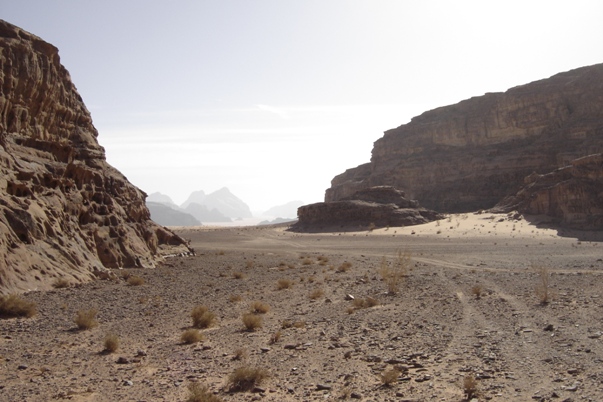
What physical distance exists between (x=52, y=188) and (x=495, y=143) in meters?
83.5

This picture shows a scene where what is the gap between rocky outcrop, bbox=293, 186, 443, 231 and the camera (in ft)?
206

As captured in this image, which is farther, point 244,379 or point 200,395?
point 244,379

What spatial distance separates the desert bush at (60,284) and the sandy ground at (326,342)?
2.13 feet

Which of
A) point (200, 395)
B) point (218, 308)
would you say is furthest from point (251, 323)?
point (200, 395)

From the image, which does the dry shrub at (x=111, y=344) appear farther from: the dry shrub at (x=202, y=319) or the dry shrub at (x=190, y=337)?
the dry shrub at (x=202, y=319)

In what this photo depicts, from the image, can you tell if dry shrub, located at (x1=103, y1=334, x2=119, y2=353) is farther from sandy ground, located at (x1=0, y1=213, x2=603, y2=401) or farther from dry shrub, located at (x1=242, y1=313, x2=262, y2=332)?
dry shrub, located at (x1=242, y1=313, x2=262, y2=332)

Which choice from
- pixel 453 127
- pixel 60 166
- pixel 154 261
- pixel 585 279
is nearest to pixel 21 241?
pixel 60 166

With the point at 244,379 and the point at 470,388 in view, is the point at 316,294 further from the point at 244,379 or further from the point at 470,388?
the point at 470,388

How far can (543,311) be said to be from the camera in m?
11.1

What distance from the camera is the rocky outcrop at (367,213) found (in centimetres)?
6281

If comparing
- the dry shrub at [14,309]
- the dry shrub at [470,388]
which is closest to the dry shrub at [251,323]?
the dry shrub at [14,309]

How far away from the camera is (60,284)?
1510cm

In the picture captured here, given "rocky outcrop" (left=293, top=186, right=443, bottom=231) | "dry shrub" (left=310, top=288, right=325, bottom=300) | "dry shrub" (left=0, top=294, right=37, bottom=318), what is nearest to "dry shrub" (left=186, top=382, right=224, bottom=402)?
"dry shrub" (left=0, top=294, right=37, bottom=318)

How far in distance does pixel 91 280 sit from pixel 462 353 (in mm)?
13224
